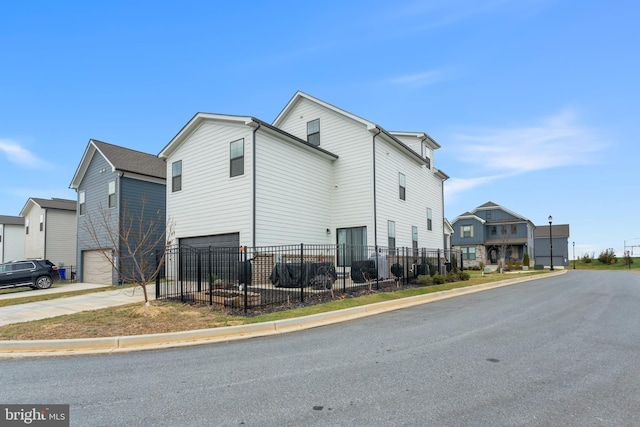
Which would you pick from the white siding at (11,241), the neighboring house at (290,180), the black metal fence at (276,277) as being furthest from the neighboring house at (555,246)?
the white siding at (11,241)

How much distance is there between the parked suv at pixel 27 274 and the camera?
20672 mm

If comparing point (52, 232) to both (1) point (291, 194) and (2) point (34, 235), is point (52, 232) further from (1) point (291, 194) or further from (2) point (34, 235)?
(1) point (291, 194)

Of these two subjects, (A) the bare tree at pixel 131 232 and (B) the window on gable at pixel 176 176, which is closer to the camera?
(B) the window on gable at pixel 176 176

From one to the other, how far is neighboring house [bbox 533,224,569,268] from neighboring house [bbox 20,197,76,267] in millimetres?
60042

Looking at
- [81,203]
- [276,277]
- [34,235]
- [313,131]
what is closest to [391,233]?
[313,131]

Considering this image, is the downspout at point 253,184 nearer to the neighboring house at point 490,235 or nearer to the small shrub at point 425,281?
the small shrub at point 425,281

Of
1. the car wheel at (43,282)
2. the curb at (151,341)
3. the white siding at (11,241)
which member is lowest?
the car wheel at (43,282)

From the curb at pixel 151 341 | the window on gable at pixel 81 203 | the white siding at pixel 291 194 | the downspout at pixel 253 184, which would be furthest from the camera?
the window on gable at pixel 81 203

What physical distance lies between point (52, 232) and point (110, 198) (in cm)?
1317

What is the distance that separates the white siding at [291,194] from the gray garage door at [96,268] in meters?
12.1

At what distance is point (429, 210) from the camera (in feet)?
87.4

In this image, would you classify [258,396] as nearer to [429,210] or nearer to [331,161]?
[331,161]

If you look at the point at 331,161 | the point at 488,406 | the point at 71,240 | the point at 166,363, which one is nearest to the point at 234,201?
the point at 331,161

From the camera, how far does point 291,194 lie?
17.9m
